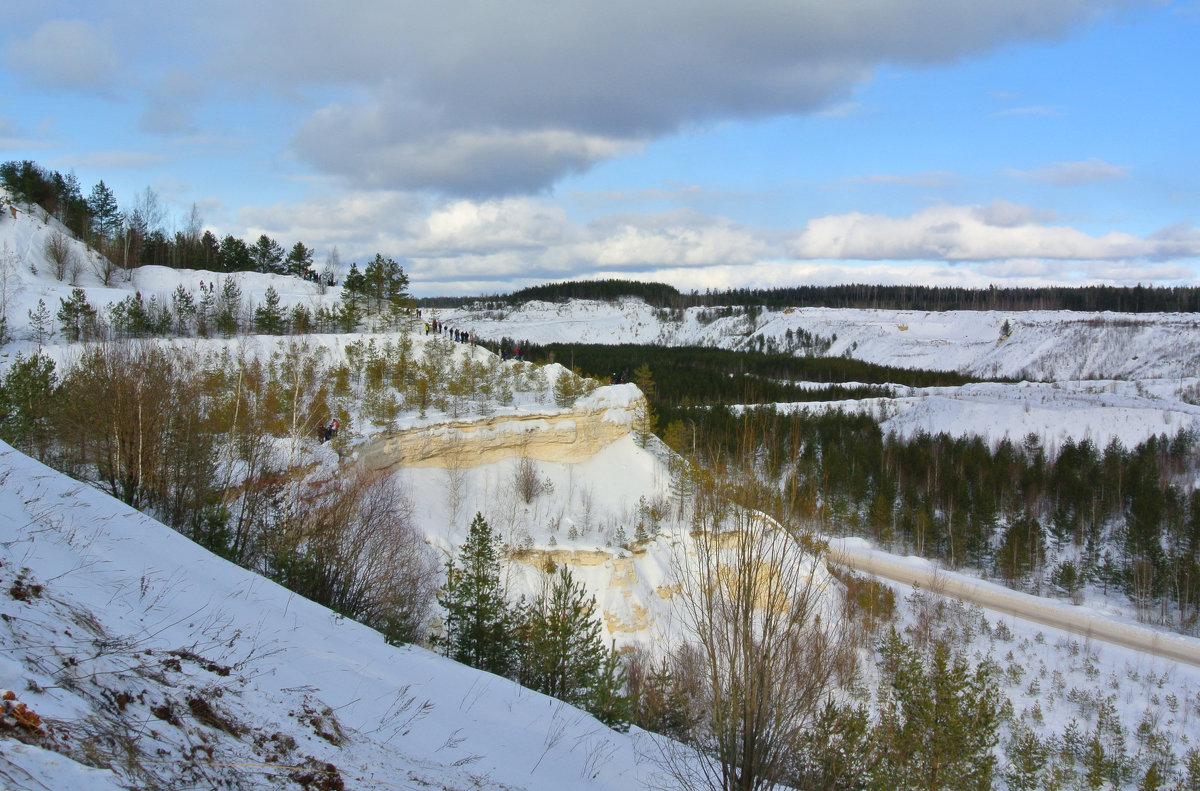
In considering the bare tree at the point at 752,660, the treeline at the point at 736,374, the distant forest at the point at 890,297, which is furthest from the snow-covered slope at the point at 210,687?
the distant forest at the point at 890,297

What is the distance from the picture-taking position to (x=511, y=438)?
33.2 metres

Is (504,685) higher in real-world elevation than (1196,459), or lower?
higher

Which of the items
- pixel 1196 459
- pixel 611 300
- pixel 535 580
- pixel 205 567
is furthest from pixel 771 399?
pixel 611 300

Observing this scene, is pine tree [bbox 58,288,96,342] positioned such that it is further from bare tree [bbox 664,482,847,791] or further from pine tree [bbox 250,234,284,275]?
bare tree [bbox 664,482,847,791]

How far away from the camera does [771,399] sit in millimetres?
71688

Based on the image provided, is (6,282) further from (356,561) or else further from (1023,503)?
(1023,503)

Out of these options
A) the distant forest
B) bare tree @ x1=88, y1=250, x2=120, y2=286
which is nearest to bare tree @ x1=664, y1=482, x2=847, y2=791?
bare tree @ x1=88, y1=250, x2=120, y2=286

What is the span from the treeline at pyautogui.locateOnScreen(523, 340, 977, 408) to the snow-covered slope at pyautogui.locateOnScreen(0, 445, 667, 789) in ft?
165

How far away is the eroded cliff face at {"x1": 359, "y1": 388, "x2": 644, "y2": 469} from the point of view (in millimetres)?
30078

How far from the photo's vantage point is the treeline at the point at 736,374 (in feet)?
236

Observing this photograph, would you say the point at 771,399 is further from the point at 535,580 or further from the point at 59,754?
the point at 59,754

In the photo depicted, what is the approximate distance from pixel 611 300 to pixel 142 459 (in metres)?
161

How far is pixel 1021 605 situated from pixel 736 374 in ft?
191

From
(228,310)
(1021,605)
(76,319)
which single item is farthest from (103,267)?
(1021,605)
